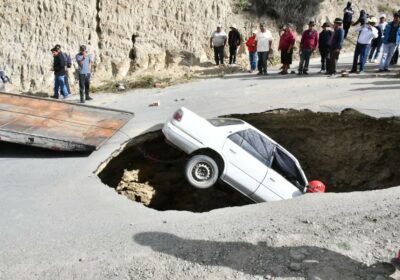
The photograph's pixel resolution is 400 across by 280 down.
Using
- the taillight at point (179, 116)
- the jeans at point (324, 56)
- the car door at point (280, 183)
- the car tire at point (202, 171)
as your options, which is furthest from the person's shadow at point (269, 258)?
the jeans at point (324, 56)

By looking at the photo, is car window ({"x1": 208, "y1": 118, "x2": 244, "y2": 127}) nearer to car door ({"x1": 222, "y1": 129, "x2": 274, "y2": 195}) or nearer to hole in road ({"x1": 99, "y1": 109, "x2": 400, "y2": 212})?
car door ({"x1": 222, "y1": 129, "x2": 274, "y2": 195})

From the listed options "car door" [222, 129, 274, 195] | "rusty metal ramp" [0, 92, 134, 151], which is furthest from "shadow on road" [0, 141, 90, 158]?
"car door" [222, 129, 274, 195]

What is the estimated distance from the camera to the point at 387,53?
16391 mm

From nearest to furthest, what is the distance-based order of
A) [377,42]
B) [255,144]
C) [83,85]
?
[255,144] < [83,85] < [377,42]

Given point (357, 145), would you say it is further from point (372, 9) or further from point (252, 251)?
point (372, 9)

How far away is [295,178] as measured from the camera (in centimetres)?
969

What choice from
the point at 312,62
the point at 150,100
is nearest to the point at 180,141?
the point at 150,100

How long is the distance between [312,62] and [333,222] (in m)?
14.8

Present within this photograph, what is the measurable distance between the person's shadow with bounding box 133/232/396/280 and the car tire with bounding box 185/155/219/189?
290 cm

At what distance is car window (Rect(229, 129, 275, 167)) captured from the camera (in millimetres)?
9469

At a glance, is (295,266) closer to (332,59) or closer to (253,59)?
(332,59)

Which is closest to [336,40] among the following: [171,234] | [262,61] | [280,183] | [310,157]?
[262,61]

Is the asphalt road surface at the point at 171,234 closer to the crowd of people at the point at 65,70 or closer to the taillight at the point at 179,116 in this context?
the taillight at the point at 179,116

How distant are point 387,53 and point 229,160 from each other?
10031mm
